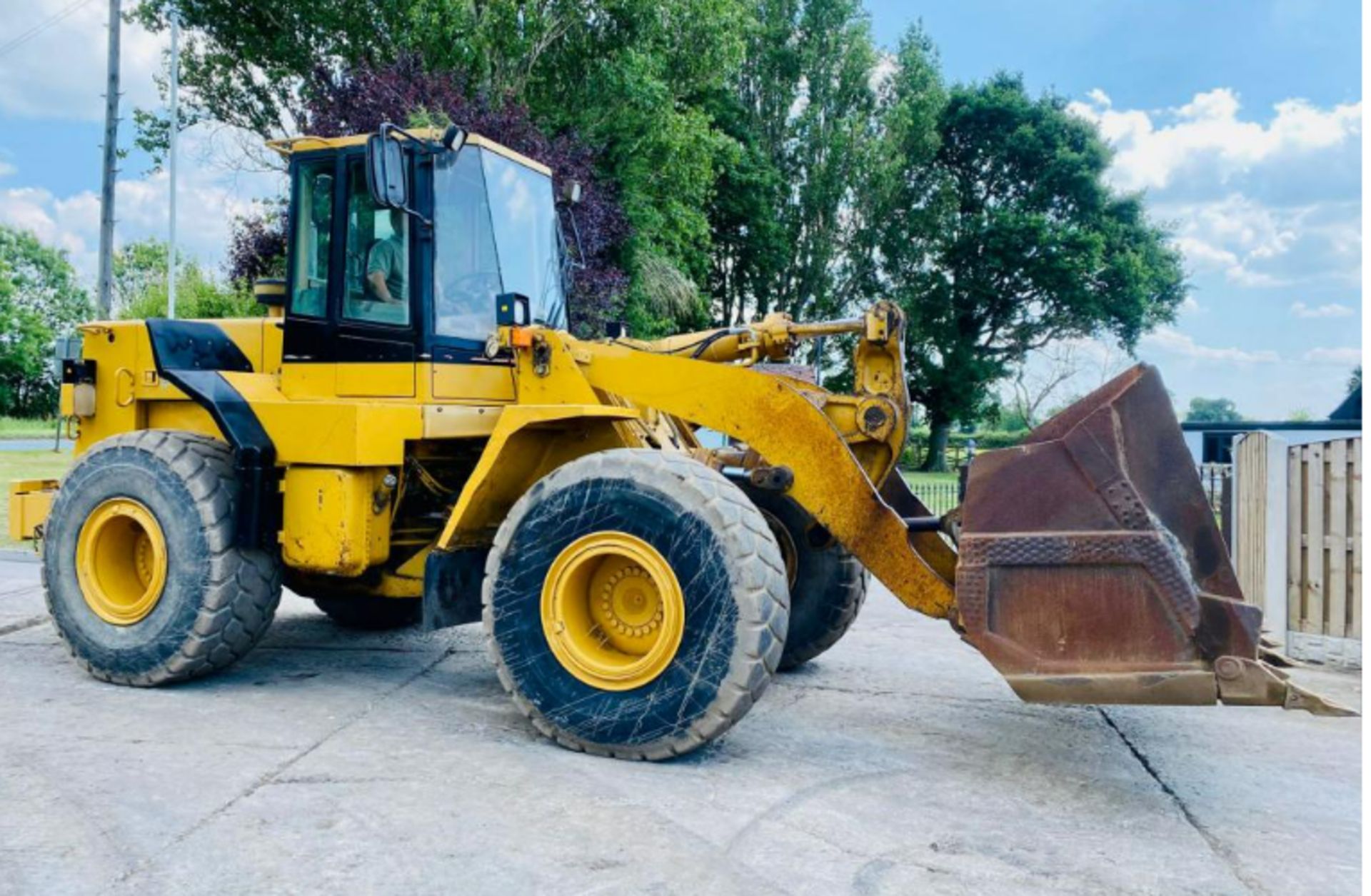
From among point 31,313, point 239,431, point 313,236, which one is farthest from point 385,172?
point 31,313

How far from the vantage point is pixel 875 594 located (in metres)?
10.4

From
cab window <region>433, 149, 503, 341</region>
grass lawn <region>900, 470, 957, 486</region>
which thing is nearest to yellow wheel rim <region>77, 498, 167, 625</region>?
cab window <region>433, 149, 503, 341</region>

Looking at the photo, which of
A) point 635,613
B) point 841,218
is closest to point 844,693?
point 635,613

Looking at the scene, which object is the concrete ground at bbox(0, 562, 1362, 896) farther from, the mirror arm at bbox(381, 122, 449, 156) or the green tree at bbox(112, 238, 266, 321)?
the green tree at bbox(112, 238, 266, 321)

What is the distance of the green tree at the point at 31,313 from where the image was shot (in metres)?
59.4

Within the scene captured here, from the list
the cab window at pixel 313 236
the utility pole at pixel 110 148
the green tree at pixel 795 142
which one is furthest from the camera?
the green tree at pixel 795 142

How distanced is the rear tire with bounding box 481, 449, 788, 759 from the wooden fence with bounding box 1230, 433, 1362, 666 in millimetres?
4854

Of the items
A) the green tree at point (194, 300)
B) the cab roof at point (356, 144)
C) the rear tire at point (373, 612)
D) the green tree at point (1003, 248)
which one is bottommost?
the rear tire at point (373, 612)

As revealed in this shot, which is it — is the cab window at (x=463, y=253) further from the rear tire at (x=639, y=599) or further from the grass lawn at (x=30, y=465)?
the grass lawn at (x=30, y=465)

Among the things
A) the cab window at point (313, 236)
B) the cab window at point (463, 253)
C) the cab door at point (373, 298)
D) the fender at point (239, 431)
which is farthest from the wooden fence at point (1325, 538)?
the fender at point (239, 431)

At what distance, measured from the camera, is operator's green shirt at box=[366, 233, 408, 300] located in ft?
18.2

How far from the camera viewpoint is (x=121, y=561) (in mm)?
6016

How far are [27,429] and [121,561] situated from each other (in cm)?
4128

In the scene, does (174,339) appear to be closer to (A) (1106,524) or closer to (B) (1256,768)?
(A) (1106,524)
